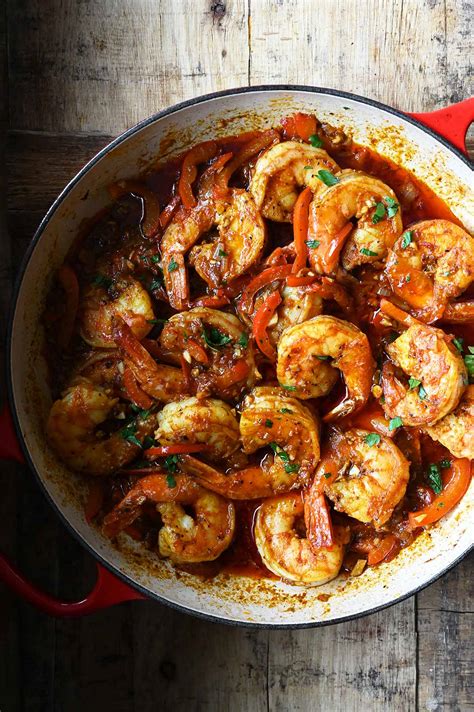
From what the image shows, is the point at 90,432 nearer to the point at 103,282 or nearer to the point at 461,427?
the point at 103,282

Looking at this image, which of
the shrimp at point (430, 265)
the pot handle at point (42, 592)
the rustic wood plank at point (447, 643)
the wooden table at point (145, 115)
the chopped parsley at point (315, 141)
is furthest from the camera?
the rustic wood plank at point (447, 643)

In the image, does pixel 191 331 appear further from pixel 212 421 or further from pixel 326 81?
pixel 326 81

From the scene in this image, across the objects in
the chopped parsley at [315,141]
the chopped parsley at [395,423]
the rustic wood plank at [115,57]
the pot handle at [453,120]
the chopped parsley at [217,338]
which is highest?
the rustic wood plank at [115,57]

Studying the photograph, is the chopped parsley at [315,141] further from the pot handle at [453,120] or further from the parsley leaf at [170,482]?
the parsley leaf at [170,482]

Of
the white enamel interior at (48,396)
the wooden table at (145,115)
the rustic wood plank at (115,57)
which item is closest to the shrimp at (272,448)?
the white enamel interior at (48,396)

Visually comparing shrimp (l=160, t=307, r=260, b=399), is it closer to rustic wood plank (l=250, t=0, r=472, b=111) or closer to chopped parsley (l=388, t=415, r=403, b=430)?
chopped parsley (l=388, t=415, r=403, b=430)

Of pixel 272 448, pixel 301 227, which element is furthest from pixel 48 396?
pixel 301 227
